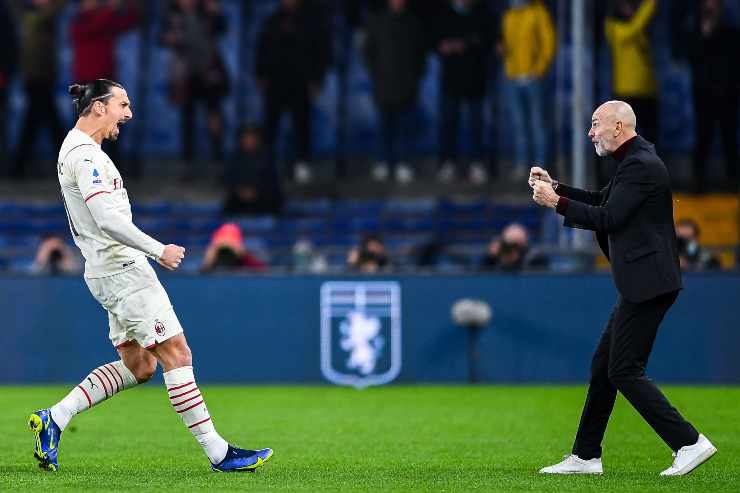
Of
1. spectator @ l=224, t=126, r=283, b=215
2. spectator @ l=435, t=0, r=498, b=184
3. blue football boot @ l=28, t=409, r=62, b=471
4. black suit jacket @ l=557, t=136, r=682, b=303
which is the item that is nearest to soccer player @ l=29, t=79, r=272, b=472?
blue football boot @ l=28, t=409, r=62, b=471

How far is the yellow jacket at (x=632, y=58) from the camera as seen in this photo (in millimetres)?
20391

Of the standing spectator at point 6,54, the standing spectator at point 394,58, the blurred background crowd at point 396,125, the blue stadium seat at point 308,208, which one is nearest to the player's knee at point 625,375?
the blurred background crowd at point 396,125

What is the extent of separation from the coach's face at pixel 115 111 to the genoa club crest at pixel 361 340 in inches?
320

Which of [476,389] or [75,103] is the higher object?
[75,103]

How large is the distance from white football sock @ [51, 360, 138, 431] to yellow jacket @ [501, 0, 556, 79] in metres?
12.9

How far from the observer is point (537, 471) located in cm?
875

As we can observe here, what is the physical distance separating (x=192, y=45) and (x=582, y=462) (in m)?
14.5

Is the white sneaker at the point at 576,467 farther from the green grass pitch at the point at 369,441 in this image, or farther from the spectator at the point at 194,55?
the spectator at the point at 194,55

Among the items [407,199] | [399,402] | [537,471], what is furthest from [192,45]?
[537,471]

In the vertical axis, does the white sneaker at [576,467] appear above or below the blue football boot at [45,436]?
below

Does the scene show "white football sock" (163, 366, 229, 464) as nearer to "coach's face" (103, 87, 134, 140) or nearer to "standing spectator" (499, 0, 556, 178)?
"coach's face" (103, 87, 134, 140)

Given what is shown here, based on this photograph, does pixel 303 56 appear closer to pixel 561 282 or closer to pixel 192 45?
pixel 192 45

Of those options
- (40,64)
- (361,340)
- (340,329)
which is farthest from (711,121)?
(40,64)

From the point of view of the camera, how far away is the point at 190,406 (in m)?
8.34
